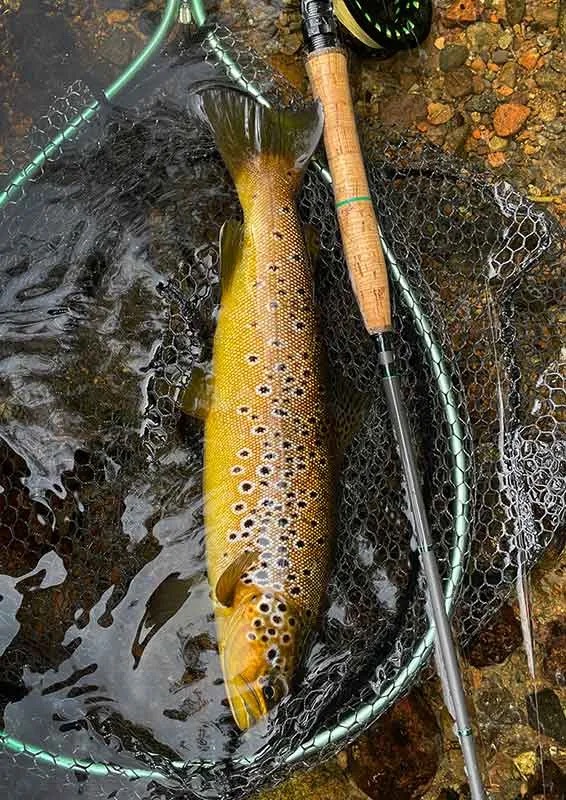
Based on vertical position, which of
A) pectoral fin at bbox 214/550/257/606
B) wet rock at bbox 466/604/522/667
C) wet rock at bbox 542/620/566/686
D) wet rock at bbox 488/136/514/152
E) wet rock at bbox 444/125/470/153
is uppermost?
wet rock at bbox 444/125/470/153

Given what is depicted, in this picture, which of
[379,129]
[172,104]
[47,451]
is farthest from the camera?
[379,129]

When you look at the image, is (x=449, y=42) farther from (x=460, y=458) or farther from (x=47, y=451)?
(x=47, y=451)

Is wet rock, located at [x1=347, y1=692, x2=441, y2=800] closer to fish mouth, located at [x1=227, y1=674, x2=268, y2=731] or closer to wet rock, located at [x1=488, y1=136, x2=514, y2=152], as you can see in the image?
fish mouth, located at [x1=227, y1=674, x2=268, y2=731]

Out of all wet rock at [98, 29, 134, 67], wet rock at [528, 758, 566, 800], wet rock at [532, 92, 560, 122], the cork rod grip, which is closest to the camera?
the cork rod grip

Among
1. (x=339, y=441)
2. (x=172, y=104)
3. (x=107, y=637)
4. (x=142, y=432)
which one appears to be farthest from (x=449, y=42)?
(x=107, y=637)

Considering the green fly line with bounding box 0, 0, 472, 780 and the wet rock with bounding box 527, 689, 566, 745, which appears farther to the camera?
the wet rock with bounding box 527, 689, 566, 745

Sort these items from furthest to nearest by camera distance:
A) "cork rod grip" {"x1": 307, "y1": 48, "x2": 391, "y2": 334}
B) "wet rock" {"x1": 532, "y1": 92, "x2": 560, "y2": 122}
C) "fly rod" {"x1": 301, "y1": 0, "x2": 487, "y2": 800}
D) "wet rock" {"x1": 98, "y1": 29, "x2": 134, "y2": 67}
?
"wet rock" {"x1": 98, "y1": 29, "x2": 134, "y2": 67} → "wet rock" {"x1": 532, "y1": 92, "x2": 560, "y2": 122} → "cork rod grip" {"x1": 307, "y1": 48, "x2": 391, "y2": 334} → "fly rod" {"x1": 301, "y1": 0, "x2": 487, "y2": 800}

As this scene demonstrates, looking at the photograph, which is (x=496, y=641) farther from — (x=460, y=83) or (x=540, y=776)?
(x=460, y=83)

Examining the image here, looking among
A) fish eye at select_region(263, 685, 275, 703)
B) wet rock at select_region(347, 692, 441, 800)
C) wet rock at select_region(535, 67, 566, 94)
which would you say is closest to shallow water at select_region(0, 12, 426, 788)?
fish eye at select_region(263, 685, 275, 703)
